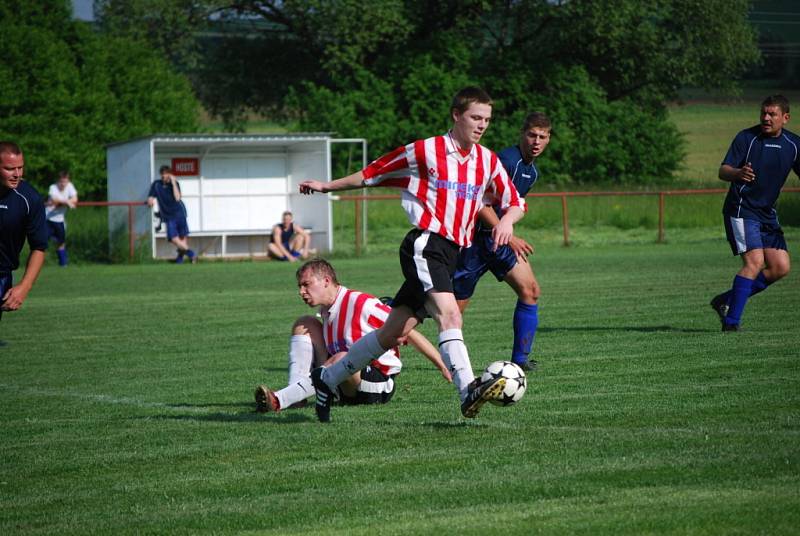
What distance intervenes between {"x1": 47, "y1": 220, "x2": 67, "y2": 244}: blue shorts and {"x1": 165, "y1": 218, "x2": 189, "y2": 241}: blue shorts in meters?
2.21

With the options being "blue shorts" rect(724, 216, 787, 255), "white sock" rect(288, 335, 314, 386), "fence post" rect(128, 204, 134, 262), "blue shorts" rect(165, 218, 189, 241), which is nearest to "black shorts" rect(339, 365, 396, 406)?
"white sock" rect(288, 335, 314, 386)

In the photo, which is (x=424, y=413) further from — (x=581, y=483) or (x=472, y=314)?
(x=472, y=314)

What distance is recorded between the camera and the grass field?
4.70 m

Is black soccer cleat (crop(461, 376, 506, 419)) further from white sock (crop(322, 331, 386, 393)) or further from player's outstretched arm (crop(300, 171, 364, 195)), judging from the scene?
player's outstretched arm (crop(300, 171, 364, 195))

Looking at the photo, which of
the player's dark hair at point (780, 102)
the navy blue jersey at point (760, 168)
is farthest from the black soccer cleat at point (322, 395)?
the player's dark hair at point (780, 102)

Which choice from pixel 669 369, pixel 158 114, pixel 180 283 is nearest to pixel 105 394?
pixel 669 369

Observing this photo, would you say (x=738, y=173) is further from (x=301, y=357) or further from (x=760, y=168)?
(x=301, y=357)

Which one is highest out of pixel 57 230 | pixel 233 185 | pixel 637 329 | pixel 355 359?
pixel 233 185

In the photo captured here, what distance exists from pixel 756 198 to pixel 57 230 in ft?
59.2

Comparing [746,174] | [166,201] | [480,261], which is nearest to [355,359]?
[480,261]

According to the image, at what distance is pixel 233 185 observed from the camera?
1136 inches

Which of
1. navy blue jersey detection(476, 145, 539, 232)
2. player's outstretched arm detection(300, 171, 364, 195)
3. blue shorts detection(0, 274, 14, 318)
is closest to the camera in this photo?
player's outstretched arm detection(300, 171, 364, 195)

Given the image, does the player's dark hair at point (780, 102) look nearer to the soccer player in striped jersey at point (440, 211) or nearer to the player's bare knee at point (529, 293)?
the player's bare knee at point (529, 293)

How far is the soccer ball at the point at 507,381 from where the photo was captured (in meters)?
6.18
